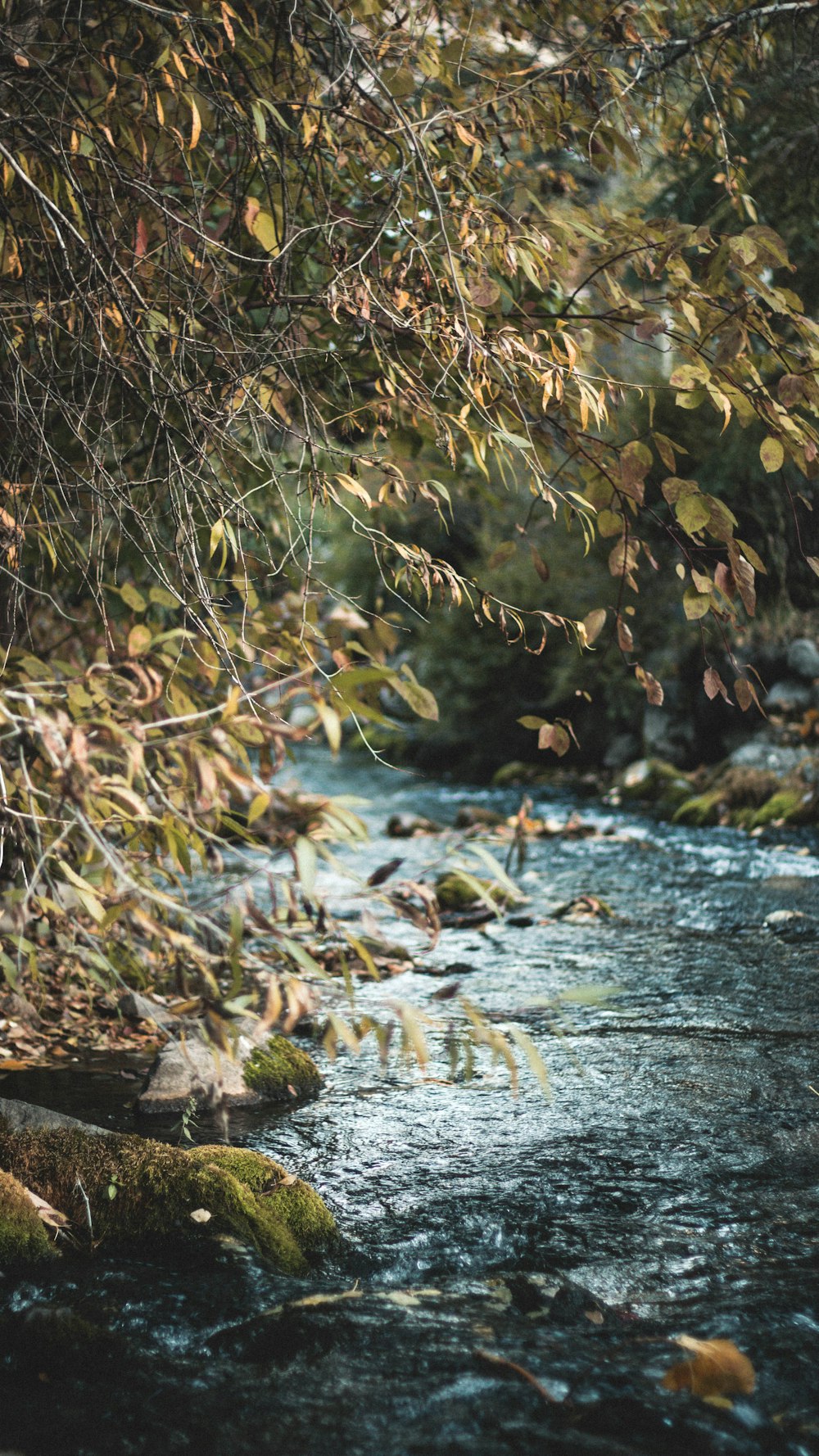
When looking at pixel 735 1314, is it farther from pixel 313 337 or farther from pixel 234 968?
pixel 313 337

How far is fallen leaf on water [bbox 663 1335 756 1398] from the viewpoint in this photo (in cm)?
215

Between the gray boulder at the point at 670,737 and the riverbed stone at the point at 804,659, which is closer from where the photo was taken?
the riverbed stone at the point at 804,659

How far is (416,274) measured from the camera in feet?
11.2

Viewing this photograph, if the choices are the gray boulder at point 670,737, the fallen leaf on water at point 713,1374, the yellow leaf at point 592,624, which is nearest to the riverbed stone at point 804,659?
the gray boulder at point 670,737

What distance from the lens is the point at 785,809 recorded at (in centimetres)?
986

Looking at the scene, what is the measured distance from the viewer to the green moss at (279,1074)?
3.90 m

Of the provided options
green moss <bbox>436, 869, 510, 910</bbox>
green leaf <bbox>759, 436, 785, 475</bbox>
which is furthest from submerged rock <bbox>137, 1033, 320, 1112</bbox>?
green moss <bbox>436, 869, 510, 910</bbox>

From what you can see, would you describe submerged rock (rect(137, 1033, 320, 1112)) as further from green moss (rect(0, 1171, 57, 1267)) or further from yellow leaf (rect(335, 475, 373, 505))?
yellow leaf (rect(335, 475, 373, 505))

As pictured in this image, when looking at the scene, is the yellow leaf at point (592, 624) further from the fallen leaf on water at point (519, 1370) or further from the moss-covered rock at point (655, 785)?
the moss-covered rock at point (655, 785)

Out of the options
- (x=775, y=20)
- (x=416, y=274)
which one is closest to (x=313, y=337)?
(x=416, y=274)

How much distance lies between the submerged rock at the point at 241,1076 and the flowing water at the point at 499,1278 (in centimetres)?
11

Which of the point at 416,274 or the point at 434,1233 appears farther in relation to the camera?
the point at 416,274

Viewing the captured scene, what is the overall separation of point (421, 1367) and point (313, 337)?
339cm

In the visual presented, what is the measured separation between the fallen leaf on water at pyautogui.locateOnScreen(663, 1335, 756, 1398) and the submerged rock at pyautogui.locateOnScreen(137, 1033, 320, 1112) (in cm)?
184
